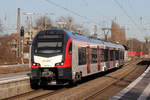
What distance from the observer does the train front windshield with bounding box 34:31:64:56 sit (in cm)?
1580

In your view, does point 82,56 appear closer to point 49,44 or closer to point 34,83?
point 49,44

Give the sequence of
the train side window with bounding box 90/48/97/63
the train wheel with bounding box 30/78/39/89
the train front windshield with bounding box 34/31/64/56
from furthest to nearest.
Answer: the train side window with bounding box 90/48/97/63
the train wheel with bounding box 30/78/39/89
the train front windshield with bounding box 34/31/64/56

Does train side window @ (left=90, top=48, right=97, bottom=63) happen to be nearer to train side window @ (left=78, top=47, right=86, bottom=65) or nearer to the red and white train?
train side window @ (left=78, top=47, right=86, bottom=65)

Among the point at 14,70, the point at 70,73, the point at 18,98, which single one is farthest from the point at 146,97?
the point at 14,70

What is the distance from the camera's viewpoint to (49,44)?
52.5 feet

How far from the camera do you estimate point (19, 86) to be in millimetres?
15383

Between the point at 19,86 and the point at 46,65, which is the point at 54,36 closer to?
the point at 46,65

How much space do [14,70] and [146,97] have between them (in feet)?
81.2

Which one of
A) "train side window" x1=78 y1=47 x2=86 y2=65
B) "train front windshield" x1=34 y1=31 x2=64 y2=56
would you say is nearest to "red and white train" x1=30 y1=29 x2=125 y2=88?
"train front windshield" x1=34 y1=31 x2=64 y2=56

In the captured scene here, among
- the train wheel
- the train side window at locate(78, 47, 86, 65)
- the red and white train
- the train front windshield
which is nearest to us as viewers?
the red and white train

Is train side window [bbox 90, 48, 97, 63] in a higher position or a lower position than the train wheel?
higher

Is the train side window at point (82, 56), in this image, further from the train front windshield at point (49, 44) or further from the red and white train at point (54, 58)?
the train front windshield at point (49, 44)

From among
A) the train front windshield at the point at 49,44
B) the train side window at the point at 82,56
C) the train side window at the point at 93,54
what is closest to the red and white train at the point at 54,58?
the train front windshield at the point at 49,44

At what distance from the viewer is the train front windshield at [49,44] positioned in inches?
622
